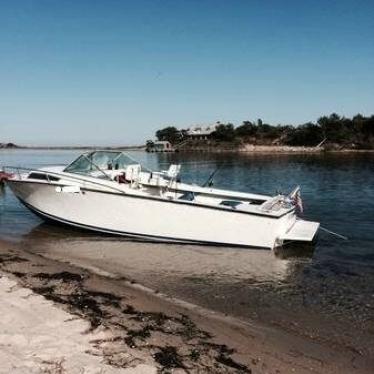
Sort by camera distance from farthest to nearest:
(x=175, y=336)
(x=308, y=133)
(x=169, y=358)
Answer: (x=308, y=133)
(x=175, y=336)
(x=169, y=358)

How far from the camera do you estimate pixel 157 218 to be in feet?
54.2

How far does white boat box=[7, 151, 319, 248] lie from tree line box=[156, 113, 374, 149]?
11305 centimetres

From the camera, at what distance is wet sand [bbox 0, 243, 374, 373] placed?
702cm

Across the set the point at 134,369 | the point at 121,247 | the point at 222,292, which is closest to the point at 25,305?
the point at 134,369

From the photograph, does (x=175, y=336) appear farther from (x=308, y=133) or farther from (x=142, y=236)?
(x=308, y=133)

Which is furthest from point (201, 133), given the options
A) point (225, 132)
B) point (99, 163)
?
point (99, 163)

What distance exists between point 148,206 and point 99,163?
3340 millimetres

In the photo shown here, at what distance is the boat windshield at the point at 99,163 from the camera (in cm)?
1814

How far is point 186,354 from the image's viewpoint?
7234 mm

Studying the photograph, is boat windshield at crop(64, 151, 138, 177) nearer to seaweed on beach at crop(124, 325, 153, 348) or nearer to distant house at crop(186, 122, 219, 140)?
seaweed on beach at crop(124, 325, 153, 348)

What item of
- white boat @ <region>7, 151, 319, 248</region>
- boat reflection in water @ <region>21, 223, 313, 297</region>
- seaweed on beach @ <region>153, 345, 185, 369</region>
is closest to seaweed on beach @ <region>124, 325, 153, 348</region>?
seaweed on beach @ <region>153, 345, 185, 369</region>

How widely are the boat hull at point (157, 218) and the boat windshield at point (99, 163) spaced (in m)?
1.12

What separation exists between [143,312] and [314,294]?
443 centimetres

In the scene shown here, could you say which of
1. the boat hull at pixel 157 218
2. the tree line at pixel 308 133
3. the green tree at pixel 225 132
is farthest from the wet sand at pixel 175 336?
the green tree at pixel 225 132
